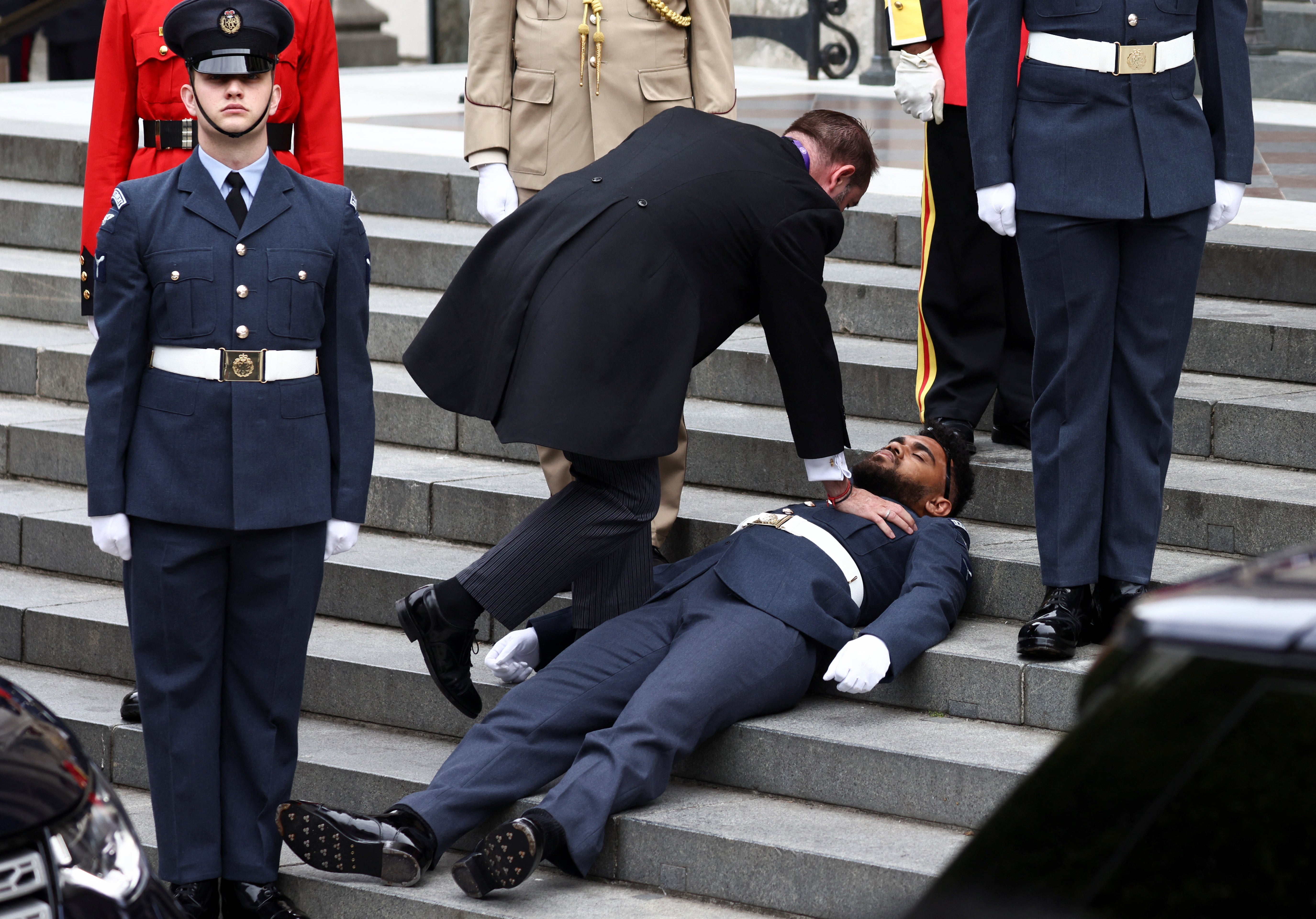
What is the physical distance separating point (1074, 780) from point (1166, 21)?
3.00 metres

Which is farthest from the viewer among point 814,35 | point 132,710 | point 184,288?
point 814,35

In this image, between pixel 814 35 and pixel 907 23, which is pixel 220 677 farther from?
pixel 814 35

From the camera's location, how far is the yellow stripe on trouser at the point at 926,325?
5.29 meters

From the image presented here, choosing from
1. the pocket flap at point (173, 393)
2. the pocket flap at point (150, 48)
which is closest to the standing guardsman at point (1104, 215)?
the pocket flap at point (173, 393)

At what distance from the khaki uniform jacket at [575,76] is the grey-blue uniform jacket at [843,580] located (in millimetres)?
1126

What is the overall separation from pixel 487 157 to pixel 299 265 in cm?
121

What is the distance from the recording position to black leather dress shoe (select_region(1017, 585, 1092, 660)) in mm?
4215

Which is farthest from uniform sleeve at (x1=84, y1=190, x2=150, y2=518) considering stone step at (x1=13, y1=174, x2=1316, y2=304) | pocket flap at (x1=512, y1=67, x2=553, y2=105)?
stone step at (x1=13, y1=174, x2=1316, y2=304)

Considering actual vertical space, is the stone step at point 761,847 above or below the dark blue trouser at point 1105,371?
below

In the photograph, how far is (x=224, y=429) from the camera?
151 inches

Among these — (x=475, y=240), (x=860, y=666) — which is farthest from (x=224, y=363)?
(x=475, y=240)

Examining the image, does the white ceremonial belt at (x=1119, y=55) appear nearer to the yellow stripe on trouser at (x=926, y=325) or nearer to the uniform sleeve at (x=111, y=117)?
the yellow stripe on trouser at (x=926, y=325)

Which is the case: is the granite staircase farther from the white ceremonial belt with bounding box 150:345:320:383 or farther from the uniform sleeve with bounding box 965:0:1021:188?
the white ceremonial belt with bounding box 150:345:320:383

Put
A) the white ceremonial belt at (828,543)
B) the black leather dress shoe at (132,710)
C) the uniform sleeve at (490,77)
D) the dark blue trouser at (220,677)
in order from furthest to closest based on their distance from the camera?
the uniform sleeve at (490,77)
the black leather dress shoe at (132,710)
the white ceremonial belt at (828,543)
the dark blue trouser at (220,677)
